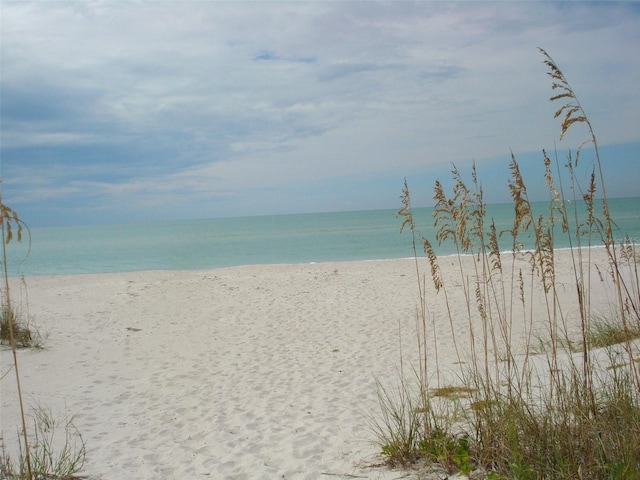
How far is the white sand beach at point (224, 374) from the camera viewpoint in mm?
4195

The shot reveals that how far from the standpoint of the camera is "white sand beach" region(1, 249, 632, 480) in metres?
4.20

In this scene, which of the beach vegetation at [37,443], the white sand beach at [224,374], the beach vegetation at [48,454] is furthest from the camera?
the white sand beach at [224,374]

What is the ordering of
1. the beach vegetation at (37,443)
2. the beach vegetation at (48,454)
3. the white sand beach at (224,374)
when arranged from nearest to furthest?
the beach vegetation at (37,443), the beach vegetation at (48,454), the white sand beach at (224,374)

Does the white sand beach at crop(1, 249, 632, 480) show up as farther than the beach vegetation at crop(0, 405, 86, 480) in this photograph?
Yes

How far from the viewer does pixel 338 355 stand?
314 inches

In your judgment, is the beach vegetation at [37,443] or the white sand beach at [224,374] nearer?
the beach vegetation at [37,443]

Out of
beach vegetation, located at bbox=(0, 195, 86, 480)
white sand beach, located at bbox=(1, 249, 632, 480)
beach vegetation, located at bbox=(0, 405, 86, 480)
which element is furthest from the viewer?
white sand beach, located at bbox=(1, 249, 632, 480)

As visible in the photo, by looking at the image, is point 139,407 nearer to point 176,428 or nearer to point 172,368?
point 176,428

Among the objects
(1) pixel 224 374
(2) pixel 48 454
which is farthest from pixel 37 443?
(1) pixel 224 374

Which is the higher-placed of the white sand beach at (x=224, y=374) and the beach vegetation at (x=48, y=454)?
the beach vegetation at (x=48, y=454)

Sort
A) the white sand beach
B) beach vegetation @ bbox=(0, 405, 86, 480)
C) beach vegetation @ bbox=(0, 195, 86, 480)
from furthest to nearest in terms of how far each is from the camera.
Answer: the white sand beach, beach vegetation @ bbox=(0, 405, 86, 480), beach vegetation @ bbox=(0, 195, 86, 480)

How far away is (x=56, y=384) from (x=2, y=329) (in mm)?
2705

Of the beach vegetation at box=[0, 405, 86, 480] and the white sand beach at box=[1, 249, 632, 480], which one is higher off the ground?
the beach vegetation at box=[0, 405, 86, 480]

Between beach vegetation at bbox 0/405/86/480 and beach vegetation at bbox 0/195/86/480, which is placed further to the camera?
beach vegetation at bbox 0/405/86/480
